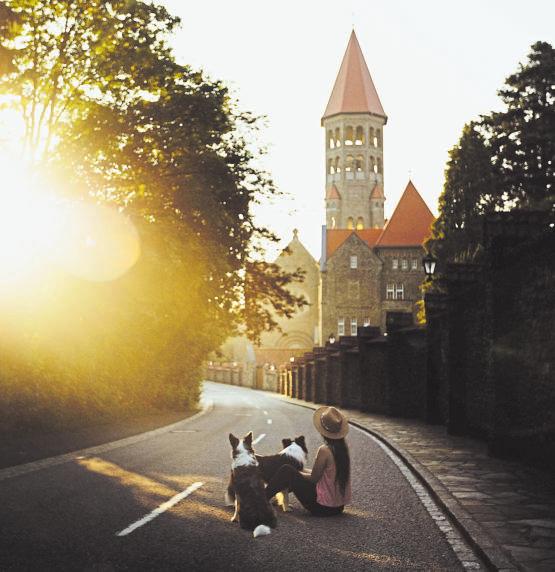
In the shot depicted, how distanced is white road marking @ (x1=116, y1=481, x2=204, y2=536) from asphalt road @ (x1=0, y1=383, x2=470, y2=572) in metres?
0.05

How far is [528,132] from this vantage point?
40.8 meters

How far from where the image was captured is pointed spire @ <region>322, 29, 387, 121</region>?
4003 inches

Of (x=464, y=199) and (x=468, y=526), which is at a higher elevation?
(x=464, y=199)

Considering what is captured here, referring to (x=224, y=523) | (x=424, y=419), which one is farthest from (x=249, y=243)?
(x=224, y=523)

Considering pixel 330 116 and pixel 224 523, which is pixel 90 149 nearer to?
pixel 224 523

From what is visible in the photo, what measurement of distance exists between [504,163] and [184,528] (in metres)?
38.6

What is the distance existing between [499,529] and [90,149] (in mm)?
16200

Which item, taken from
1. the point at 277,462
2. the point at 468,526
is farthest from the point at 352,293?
the point at 468,526

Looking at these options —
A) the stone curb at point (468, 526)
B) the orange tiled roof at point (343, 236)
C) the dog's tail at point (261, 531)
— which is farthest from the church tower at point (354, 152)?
the dog's tail at point (261, 531)

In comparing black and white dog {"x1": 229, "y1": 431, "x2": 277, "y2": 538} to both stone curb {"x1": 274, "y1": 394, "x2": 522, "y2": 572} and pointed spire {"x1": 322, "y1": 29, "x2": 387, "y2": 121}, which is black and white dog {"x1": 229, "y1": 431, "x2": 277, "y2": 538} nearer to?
stone curb {"x1": 274, "y1": 394, "x2": 522, "y2": 572}

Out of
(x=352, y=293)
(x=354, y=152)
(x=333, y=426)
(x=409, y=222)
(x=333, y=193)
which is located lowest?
(x=333, y=426)

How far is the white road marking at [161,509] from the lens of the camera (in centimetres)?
732

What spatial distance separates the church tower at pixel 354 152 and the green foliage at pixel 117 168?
252ft

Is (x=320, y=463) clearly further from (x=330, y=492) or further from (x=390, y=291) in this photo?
(x=390, y=291)
